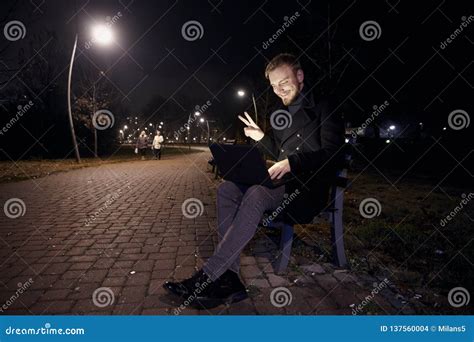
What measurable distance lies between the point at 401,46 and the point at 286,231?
14.4 metres

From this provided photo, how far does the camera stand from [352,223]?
16.5 ft

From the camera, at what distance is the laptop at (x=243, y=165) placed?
2598mm

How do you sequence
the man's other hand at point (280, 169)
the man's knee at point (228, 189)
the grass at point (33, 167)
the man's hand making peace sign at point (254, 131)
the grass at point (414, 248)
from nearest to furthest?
the man's other hand at point (280, 169)
the grass at point (414, 248)
the man's knee at point (228, 189)
the man's hand making peace sign at point (254, 131)
the grass at point (33, 167)

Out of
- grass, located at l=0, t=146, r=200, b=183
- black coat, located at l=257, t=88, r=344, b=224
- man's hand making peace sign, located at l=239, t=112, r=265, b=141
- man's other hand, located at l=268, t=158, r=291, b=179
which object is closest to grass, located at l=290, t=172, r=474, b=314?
black coat, located at l=257, t=88, r=344, b=224

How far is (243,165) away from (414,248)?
98.5 inches

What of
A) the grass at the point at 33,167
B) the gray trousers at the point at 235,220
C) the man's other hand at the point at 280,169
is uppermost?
the man's other hand at the point at 280,169

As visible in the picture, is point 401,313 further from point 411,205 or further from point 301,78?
point 411,205

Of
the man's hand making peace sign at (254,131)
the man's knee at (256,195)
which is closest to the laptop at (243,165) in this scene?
the man's knee at (256,195)

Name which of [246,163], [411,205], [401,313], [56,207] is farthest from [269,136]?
[56,207]

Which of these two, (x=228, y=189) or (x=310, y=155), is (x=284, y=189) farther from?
(x=228, y=189)

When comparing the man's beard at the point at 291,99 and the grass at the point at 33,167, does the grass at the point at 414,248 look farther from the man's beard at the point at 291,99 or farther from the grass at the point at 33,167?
the grass at the point at 33,167

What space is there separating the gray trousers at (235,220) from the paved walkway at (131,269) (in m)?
0.35

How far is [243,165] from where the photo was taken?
273 centimetres

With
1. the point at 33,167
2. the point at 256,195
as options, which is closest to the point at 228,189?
the point at 256,195
